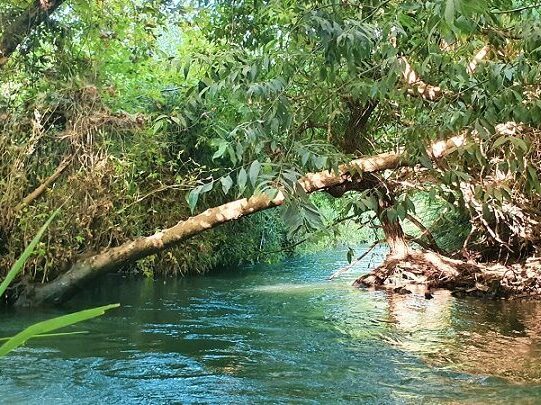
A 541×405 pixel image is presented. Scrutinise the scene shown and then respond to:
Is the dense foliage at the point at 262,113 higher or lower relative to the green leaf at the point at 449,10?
higher

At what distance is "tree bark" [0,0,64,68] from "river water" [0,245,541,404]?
3121 mm

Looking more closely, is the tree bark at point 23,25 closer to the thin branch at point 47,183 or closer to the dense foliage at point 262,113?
the dense foliage at point 262,113

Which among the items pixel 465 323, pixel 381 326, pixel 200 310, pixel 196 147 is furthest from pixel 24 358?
pixel 196 147

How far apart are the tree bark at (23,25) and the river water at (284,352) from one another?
3121 mm

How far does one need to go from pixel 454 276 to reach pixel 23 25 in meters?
7.38

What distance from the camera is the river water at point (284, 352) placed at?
4.97 metres

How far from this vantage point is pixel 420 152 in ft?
13.1

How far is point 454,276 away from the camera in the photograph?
10891 mm

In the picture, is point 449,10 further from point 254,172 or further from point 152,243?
point 152,243

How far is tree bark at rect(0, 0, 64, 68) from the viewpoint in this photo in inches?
295

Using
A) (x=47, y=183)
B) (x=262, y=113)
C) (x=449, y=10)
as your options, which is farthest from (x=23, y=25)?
(x=449, y=10)

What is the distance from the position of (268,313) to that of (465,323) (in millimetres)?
2466

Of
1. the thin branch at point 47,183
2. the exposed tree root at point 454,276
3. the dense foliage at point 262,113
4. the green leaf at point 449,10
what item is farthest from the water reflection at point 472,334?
the thin branch at point 47,183

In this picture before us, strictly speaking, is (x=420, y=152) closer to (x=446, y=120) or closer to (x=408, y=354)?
(x=446, y=120)
